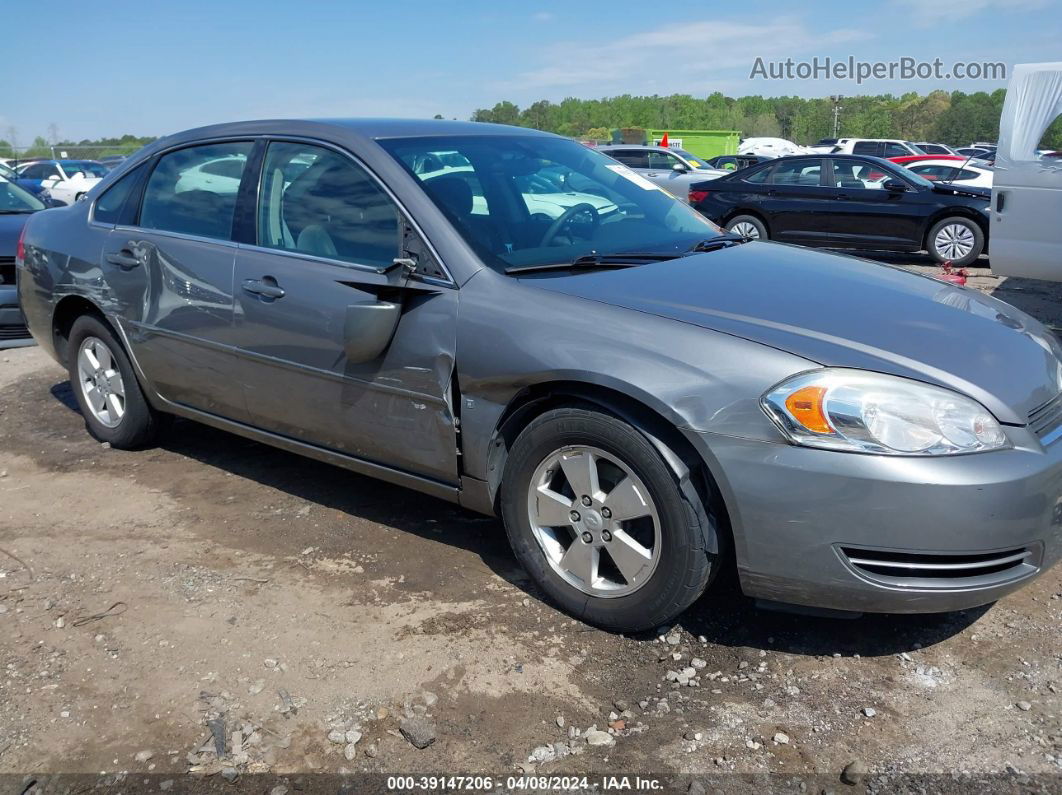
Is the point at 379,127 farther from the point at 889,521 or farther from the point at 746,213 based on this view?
the point at 746,213

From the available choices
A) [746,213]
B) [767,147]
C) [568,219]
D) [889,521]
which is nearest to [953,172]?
[746,213]

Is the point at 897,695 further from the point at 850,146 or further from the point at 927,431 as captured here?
the point at 850,146

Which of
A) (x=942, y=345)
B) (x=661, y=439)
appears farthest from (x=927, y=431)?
(x=661, y=439)

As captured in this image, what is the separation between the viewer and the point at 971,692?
2.77 m

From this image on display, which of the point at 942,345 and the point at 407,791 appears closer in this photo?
the point at 407,791

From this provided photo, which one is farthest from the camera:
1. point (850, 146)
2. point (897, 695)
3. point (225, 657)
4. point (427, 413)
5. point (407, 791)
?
point (850, 146)

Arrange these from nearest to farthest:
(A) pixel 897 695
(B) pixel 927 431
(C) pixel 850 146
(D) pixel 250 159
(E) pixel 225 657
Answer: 1. (B) pixel 927 431
2. (A) pixel 897 695
3. (E) pixel 225 657
4. (D) pixel 250 159
5. (C) pixel 850 146

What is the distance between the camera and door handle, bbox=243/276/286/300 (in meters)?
3.73

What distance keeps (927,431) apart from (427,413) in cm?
165

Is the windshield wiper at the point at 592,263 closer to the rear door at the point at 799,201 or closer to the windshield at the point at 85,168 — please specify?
the rear door at the point at 799,201

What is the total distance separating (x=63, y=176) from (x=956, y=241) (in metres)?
19.8

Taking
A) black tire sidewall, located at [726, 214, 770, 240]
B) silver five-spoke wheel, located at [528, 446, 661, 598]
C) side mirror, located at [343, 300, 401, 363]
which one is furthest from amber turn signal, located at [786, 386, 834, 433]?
black tire sidewall, located at [726, 214, 770, 240]

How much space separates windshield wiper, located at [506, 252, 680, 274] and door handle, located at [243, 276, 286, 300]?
102 centimetres

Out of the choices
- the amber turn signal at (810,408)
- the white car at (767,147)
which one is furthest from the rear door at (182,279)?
the white car at (767,147)
